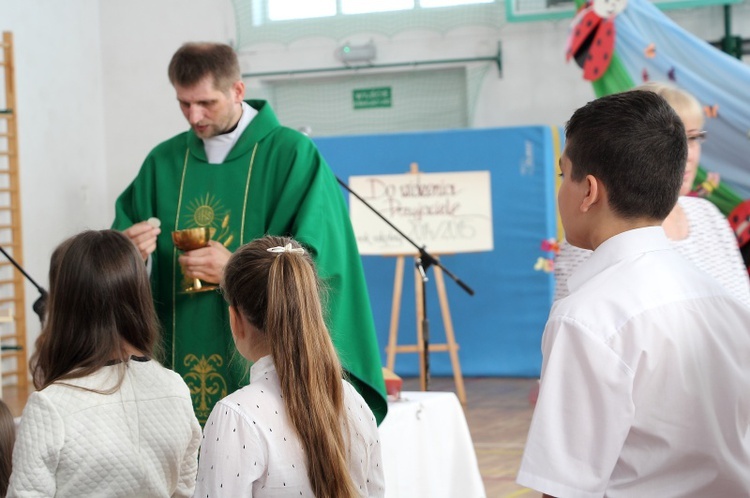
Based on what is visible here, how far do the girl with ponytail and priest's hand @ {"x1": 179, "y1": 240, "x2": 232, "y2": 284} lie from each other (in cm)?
71

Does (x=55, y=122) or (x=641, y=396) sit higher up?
(x=55, y=122)

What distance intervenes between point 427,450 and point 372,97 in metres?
7.19

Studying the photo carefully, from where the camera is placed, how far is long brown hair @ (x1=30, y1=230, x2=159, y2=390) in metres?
1.90

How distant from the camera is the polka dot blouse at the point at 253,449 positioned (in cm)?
156

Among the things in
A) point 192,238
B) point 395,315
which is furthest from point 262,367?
point 395,315

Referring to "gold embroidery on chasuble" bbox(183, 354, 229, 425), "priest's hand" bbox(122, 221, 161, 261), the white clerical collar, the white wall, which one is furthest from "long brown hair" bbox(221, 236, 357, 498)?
the white wall

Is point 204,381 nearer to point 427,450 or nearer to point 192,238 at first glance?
point 192,238

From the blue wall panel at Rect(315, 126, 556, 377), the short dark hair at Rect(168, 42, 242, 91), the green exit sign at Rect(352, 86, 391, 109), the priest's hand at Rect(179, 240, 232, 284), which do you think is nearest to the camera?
the priest's hand at Rect(179, 240, 232, 284)

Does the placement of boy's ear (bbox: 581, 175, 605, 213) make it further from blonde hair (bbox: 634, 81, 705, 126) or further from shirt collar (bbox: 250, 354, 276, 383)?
blonde hair (bbox: 634, 81, 705, 126)

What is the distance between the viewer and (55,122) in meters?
9.34

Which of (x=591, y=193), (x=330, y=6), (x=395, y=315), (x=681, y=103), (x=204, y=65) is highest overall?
(x=330, y=6)

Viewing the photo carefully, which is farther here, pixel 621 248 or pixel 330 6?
pixel 330 6

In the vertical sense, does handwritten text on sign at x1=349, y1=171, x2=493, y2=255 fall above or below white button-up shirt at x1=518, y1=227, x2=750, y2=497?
below

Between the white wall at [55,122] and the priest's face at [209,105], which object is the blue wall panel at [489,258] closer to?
the white wall at [55,122]
